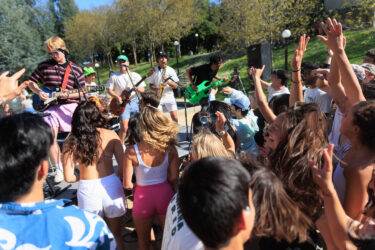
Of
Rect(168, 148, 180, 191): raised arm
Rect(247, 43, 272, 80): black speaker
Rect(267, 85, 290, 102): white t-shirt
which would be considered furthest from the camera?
Rect(247, 43, 272, 80): black speaker

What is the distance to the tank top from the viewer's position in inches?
89.4

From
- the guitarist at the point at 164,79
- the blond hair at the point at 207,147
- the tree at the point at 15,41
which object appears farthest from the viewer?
the tree at the point at 15,41

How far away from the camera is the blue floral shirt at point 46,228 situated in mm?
1054

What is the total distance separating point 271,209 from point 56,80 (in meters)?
3.33

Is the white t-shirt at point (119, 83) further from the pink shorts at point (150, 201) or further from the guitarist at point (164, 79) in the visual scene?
the pink shorts at point (150, 201)

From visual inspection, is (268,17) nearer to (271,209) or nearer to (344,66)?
(344,66)

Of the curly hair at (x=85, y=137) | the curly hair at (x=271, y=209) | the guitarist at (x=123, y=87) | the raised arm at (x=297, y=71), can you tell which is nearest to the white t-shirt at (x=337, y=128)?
the raised arm at (x=297, y=71)

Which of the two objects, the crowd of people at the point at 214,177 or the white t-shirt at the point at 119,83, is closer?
the crowd of people at the point at 214,177

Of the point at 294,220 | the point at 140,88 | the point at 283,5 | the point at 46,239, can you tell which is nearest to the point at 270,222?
the point at 294,220

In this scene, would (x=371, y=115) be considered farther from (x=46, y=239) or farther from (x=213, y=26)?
(x=213, y=26)

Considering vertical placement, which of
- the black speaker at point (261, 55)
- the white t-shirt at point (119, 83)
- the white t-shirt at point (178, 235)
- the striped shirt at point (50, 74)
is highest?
the black speaker at point (261, 55)

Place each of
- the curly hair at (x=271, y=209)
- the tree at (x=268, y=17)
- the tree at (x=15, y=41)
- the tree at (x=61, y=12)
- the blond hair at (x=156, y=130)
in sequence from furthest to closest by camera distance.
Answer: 1. the tree at (x=61, y=12)
2. the tree at (x=15, y=41)
3. the tree at (x=268, y=17)
4. the blond hair at (x=156, y=130)
5. the curly hair at (x=271, y=209)

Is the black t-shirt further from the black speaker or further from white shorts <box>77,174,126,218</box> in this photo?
the black speaker

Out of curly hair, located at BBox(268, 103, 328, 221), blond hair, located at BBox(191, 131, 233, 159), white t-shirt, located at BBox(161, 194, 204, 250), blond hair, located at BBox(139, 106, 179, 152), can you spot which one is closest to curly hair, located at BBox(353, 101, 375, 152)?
curly hair, located at BBox(268, 103, 328, 221)
